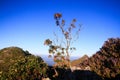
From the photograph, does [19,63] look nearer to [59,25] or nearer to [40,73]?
[40,73]

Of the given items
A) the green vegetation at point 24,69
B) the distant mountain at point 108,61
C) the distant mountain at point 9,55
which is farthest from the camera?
the distant mountain at point 108,61

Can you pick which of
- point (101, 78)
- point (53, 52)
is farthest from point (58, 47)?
point (101, 78)

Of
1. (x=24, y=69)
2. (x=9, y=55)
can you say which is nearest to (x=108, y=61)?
(x=9, y=55)

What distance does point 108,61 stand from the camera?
18.4 m

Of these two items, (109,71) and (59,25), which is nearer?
(109,71)

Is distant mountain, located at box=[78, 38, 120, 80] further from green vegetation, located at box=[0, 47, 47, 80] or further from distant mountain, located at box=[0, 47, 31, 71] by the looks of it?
green vegetation, located at box=[0, 47, 47, 80]

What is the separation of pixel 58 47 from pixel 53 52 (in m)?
1.05

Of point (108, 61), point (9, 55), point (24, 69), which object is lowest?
point (24, 69)

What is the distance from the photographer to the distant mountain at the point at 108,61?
57.8ft

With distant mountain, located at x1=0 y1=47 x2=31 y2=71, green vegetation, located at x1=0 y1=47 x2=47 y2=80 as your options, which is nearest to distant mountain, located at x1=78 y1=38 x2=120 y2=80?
distant mountain, located at x1=0 y1=47 x2=31 y2=71

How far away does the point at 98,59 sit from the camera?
19.4m

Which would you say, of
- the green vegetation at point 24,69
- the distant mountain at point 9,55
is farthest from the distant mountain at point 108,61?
the green vegetation at point 24,69

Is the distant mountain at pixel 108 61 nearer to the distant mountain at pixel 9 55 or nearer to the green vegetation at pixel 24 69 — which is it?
the distant mountain at pixel 9 55

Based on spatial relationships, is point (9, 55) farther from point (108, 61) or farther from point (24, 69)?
point (108, 61)
